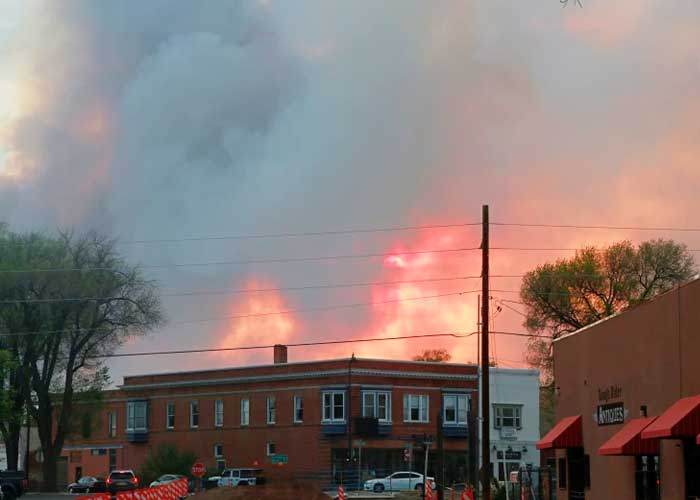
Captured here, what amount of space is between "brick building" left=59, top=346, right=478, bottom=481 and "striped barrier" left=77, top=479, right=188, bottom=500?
20081mm

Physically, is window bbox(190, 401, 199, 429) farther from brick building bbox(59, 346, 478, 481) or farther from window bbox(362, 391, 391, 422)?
window bbox(362, 391, 391, 422)

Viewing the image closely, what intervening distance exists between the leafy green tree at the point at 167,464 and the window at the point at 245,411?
4490 millimetres

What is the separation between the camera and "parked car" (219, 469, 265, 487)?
73250 mm

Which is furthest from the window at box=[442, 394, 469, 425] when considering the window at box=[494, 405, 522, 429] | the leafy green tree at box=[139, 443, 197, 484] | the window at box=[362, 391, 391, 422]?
the leafy green tree at box=[139, 443, 197, 484]

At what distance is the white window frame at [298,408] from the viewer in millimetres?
82375

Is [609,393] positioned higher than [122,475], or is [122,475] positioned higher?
[609,393]

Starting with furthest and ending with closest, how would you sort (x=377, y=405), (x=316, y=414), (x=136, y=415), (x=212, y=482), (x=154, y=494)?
1. (x=136, y=415)
2. (x=377, y=405)
3. (x=316, y=414)
4. (x=212, y=482)
5. (x=154, y=494)

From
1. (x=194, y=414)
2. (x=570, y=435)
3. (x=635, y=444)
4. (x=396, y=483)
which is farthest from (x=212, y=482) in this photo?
(x=635, y=444)

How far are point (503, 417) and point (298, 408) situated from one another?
1501cm

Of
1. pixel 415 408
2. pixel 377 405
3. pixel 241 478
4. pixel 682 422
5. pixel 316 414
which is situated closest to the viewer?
pixel 682 422

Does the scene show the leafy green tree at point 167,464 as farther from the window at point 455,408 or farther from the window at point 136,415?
the window at point 455,408

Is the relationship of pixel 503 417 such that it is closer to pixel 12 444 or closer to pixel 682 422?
pixel 12 444

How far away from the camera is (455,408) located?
84812 mm

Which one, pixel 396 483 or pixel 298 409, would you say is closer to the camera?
pixel 396 483
